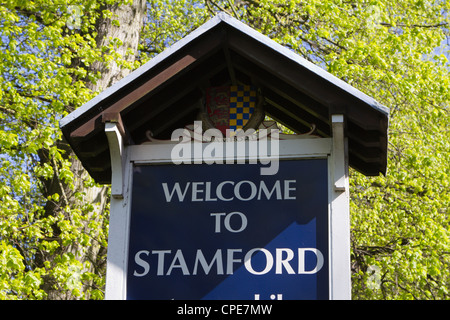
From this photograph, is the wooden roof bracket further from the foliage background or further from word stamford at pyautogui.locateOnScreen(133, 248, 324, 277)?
the foliage background

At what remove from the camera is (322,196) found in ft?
16.3

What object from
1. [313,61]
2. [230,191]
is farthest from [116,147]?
[313,61]

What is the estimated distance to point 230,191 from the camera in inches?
200

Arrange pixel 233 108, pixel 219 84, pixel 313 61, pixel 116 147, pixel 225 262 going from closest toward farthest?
1. pixel 225 262
2. pixel 116 147
3. pixel 233 108
4. pixel 219 84
5. pixel 313 61

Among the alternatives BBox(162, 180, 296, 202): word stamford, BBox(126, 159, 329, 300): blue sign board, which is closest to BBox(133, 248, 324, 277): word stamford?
BBox(126, 159, 329, 300): blue sign board

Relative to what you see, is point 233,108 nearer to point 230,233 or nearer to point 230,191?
point 230,191

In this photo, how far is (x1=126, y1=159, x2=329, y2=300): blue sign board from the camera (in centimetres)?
479

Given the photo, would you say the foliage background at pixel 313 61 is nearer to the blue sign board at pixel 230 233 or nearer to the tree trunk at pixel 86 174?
the tree trunk at pixel 86 174

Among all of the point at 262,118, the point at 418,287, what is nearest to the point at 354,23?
the point at 418,287

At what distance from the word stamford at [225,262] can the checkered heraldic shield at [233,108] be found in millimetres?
947

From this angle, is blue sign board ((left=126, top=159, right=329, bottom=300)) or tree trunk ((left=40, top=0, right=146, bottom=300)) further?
tree trunk ((left=40, top=0, right=146, bottom=300))

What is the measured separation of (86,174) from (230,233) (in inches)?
307

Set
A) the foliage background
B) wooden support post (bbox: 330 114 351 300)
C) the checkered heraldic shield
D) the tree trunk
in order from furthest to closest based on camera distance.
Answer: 1. the tree trunk
2. the foliage background
3. the checkered heraldic shield
4. wooden support post (bbox: 330 114 351 300)

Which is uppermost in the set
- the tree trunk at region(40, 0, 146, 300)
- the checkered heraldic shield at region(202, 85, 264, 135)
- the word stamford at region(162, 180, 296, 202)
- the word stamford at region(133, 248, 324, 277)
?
the tree trunk at region(40, 0, 146, 300)
